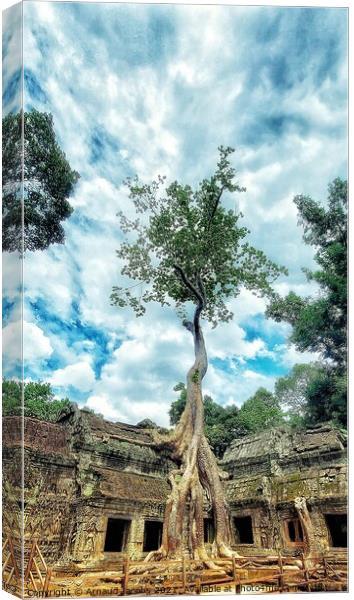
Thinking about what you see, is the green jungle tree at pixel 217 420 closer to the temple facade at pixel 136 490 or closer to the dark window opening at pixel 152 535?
the temple facade at pixel 136 490

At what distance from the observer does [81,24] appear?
422 inches

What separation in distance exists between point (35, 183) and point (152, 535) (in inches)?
345

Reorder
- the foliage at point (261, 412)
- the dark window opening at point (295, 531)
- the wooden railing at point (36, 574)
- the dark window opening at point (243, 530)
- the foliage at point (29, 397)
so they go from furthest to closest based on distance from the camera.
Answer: the dark window opening at point (243, 530), the foliage at point (261, 412), the dark window opening at point (295, 531), the foliage at point (29, 397), the wooden railing at point (36, 574)

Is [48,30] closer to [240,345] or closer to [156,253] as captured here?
[156,253]

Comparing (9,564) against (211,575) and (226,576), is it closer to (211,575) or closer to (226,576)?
(211,575)

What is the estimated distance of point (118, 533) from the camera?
13.7m

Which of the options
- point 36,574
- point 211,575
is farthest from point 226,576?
point 36,574

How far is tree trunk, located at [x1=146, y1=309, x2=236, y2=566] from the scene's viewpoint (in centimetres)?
1094

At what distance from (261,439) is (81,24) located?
431 inches

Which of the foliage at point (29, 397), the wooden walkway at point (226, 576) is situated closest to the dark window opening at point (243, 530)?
the wooden walkway at point (226, 576)

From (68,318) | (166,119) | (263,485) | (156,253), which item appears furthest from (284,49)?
(263,485)

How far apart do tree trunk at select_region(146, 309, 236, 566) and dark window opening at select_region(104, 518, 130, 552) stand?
2190 mm

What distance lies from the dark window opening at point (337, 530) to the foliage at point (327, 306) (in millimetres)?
2047

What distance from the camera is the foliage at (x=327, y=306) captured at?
39.6 ft
